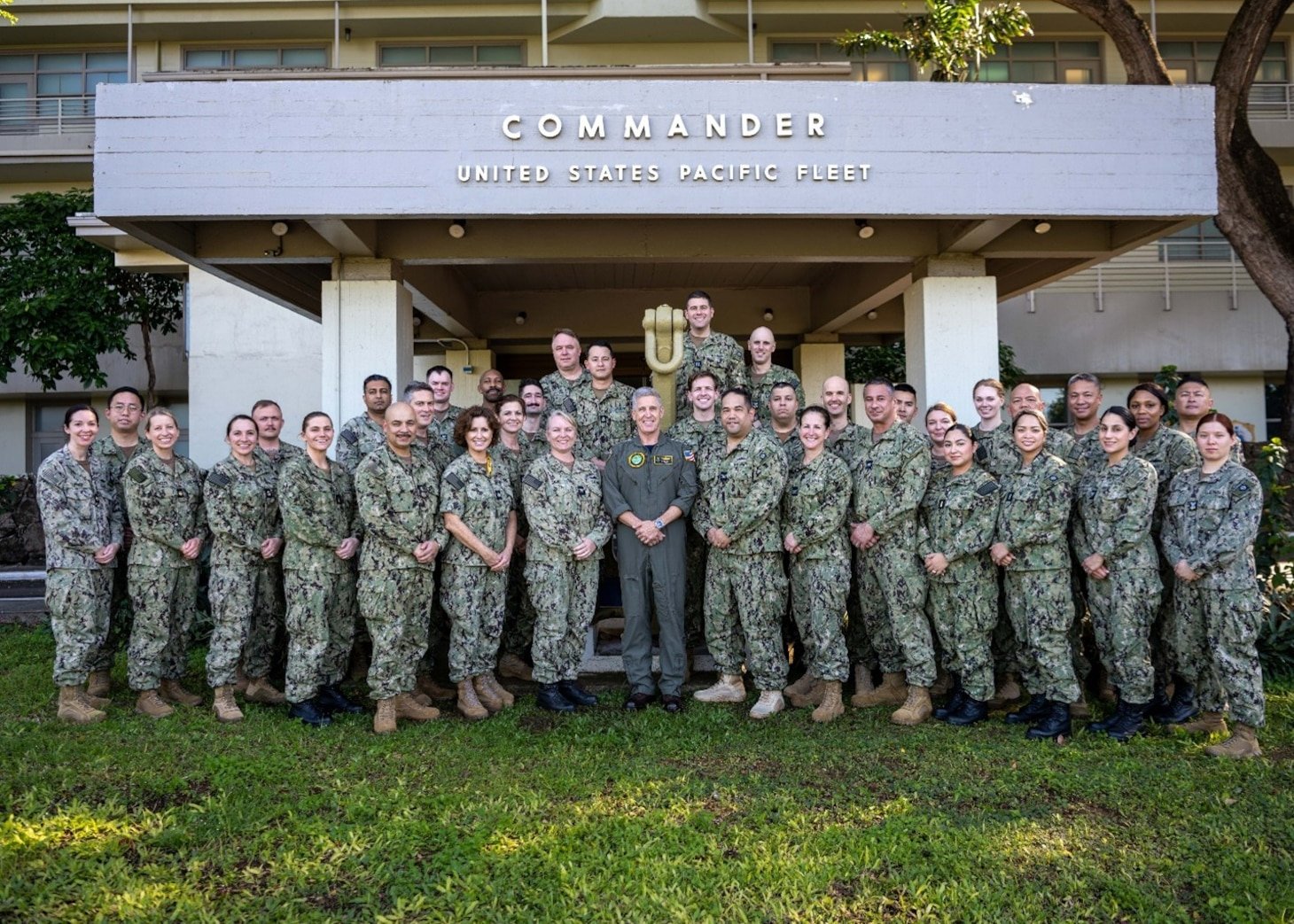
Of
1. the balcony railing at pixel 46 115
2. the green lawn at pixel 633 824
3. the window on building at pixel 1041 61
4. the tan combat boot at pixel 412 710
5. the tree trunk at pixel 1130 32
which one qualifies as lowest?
the green lawn at pixel 633 824

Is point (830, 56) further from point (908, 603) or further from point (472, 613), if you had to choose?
point (472, 613)

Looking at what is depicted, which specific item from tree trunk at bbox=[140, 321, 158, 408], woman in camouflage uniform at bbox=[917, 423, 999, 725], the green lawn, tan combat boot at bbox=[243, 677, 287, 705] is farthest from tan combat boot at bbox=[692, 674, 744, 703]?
tree trunk at bbox=[140, 321, 158, 408]

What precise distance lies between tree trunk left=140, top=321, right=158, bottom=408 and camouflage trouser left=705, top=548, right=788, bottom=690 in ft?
40.3

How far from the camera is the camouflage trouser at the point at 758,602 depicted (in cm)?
575

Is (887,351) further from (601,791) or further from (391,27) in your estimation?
(601,791)

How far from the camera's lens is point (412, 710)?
18.5ft

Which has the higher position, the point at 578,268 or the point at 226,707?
the point at 578,268

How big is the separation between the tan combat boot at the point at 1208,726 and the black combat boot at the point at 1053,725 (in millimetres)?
623

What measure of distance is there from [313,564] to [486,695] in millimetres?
1337

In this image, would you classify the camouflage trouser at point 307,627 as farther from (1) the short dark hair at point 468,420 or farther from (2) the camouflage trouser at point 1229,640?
(2) the camouflage trouser at point 1229,640

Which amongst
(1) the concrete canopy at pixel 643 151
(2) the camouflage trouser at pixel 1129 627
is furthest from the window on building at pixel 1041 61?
(2) the camouflage trouser at pixel 1129 627

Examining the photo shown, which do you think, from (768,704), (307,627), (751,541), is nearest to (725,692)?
(768,704)

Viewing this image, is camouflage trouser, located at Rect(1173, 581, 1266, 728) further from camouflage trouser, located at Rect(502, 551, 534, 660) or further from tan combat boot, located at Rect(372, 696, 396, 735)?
tan combat boot, located at Rect(372, 696, 396, 735)

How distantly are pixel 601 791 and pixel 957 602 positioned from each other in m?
2.41
